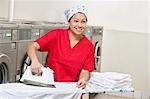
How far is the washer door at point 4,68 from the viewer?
189 cm

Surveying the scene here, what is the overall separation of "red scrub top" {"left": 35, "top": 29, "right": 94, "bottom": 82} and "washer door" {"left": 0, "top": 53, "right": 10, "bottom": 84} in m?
0.29

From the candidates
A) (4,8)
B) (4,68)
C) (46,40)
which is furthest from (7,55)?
(4,8)

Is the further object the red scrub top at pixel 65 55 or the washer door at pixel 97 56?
the washer door at pixel 97 56

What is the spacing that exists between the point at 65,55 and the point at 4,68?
51cm

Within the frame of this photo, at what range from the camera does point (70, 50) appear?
1.83m

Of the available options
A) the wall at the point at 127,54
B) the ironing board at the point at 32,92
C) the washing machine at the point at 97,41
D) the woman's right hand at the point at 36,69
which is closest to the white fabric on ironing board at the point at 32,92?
the ironing board at the point at 32,92

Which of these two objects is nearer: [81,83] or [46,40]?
[81,83]

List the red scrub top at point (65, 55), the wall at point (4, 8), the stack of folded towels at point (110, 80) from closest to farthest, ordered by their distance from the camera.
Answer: the red scrub top at point (65, 55), the stack of folded towels at point (110, 80), the wall at point (4, 8)

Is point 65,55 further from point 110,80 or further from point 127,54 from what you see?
point 127,54

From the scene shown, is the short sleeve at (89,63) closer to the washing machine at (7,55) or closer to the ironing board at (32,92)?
the ironing board at (32,92)

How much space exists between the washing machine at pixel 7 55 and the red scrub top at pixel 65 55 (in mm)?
269

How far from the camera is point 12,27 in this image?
6.50 ft

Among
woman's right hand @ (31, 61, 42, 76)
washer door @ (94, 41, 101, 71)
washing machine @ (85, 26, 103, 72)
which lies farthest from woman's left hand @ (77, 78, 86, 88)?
washer door @ (94, 41, 101, 71)

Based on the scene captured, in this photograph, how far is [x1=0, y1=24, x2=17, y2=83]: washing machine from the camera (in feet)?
6.18
